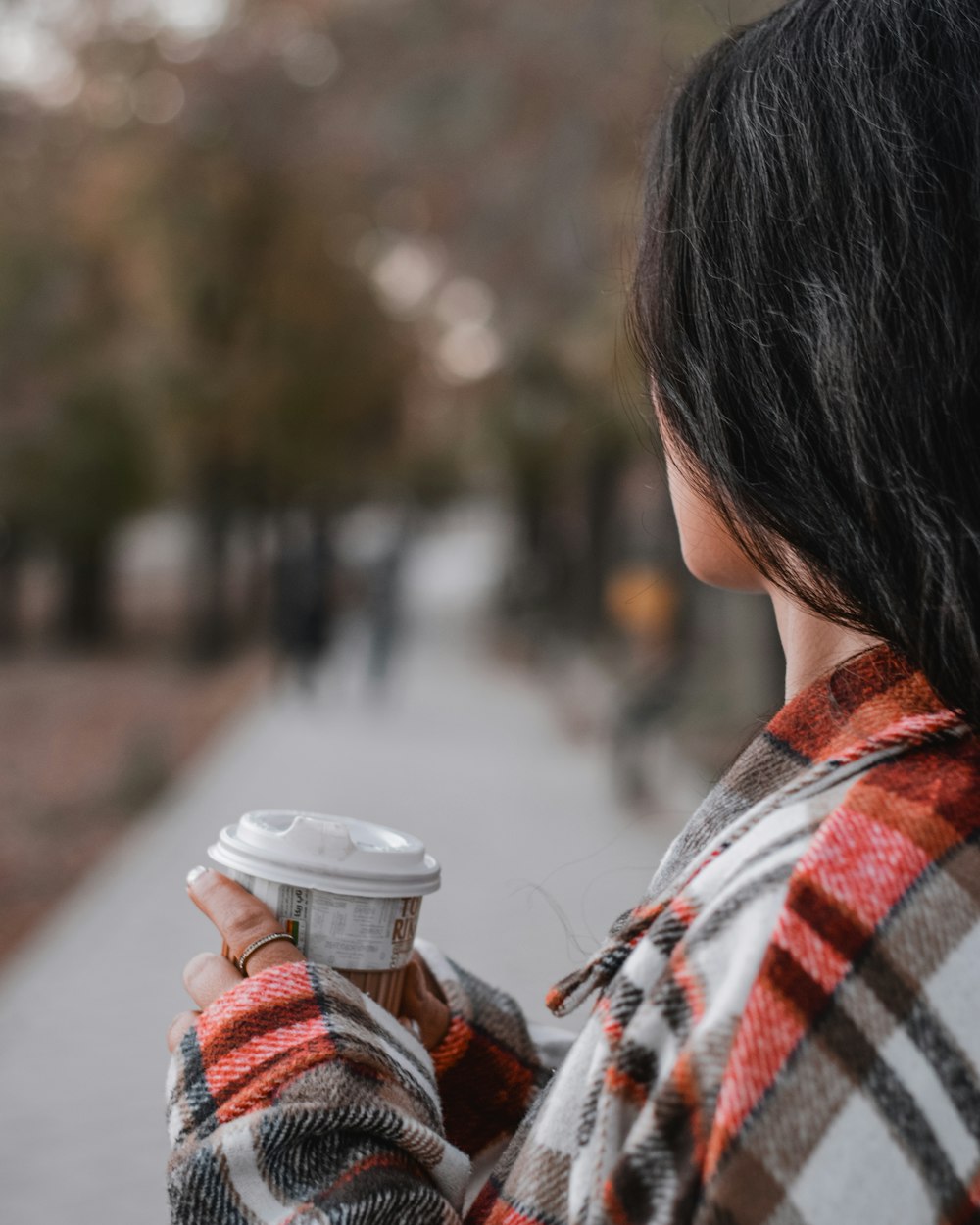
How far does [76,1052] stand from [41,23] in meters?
10.3

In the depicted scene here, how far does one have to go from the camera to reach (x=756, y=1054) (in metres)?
0.92

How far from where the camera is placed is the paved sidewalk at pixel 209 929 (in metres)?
4.25

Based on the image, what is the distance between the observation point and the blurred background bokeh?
34.6 ft

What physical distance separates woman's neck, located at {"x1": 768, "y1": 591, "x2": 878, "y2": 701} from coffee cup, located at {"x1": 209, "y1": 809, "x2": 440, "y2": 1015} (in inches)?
18.5

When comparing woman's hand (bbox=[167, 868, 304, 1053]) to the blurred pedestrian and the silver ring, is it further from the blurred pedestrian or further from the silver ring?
the blurred pedestrian

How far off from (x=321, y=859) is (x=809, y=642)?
0.55 m

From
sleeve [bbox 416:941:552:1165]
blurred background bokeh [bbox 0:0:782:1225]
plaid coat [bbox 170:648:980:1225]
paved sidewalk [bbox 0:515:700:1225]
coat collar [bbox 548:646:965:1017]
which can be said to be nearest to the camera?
plaid coat [bbox 170:648:980:1225]

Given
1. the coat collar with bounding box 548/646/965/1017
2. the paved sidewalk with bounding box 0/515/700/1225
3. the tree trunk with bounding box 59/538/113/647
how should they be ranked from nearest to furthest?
the coat collar with bounding box 548/646/965/1017 < the paved sidewalk with bounding box 0/515/700/1225 < the tree trunk with bounding box 59/538/113/647

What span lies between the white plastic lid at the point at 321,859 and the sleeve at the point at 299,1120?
13cm

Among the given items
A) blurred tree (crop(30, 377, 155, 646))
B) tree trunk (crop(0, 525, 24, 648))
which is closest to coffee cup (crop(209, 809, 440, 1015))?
blurred tree (crop(30, 377, 155, 646))

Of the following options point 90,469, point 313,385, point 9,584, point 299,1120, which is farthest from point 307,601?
point 299,1120

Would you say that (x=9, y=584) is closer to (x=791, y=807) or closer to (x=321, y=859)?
(x=321, y=859)

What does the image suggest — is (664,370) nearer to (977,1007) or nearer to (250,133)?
(977,1007)

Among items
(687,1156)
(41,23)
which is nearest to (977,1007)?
(687,1156)
